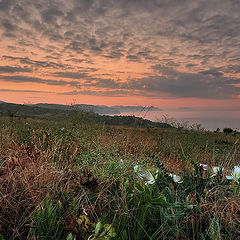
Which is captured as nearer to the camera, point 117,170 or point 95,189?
point 95,189

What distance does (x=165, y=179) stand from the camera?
7.50ft

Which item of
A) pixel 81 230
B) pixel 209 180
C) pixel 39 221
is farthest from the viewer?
pixel 209 180

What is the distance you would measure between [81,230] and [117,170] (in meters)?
1.41

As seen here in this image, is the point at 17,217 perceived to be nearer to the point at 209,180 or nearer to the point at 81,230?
the point at 81,230

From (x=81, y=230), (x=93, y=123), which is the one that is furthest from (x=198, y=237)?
(x=93, y=123)

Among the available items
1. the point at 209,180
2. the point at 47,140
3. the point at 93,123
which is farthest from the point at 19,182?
the point at 93,123

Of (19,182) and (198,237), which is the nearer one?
(198,237)

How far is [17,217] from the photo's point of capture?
187 centimetres

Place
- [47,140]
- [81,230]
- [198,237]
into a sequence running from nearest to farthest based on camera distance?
[81,230] < [198,237] < [47,140]

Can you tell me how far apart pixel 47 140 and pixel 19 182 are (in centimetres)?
264

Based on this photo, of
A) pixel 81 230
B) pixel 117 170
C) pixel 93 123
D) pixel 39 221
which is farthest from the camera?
pixel 93 123

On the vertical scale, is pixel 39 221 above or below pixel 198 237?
above

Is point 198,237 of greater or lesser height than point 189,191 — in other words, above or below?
below

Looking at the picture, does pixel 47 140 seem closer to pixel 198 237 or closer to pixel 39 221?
pixel 39 221
